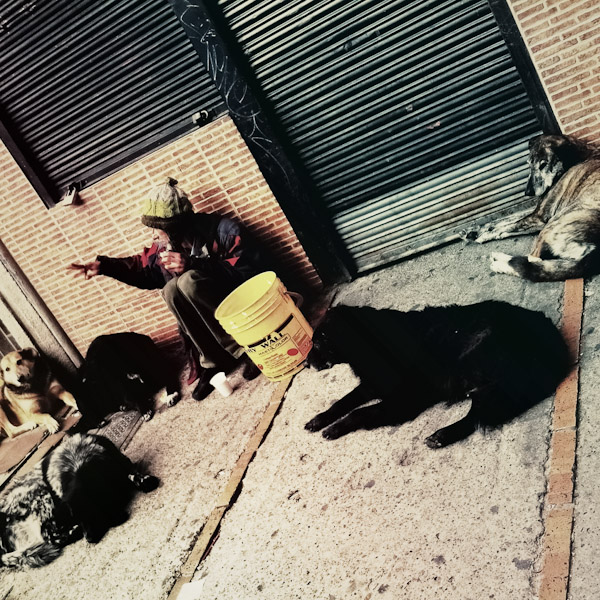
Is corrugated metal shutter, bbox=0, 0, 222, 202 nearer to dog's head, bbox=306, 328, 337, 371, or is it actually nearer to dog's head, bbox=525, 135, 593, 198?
dog's head, bbox=306, 328, 337, 371

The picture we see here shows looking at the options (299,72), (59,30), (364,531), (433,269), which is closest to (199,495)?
(364,531)

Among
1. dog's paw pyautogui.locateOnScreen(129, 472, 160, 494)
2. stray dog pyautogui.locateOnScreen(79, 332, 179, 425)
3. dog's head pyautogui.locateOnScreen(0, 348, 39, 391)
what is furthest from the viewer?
dog's head pyautogui.locateOnScreen(0, 348, 39, 391)

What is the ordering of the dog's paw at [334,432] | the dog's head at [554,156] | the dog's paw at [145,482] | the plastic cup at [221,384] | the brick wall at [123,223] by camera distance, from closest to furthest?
the dog's paw at [334,432]
the dog's paw at [145,482]
the dog's head at [554,156]
the plastic cup at [221,384]
the brick wall at [123,223]

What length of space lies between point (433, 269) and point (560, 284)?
56.7 inches

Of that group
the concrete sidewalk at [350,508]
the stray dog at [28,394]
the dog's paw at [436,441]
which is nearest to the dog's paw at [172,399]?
the concrete sidewalk at [350,508]

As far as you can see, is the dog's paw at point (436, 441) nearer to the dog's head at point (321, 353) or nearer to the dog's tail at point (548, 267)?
the dog's head at point (321, 353)

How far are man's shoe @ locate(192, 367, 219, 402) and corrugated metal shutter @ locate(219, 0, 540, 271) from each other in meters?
2.29

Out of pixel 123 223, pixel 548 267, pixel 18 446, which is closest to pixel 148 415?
pixel 123 223

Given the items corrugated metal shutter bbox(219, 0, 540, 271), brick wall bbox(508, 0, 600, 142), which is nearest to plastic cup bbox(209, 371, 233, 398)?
corrugated metal shutter bbox(219, 0, 540, 271)

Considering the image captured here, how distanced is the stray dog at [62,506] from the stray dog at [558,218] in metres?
3.55

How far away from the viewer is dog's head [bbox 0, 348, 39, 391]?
20.7 ft

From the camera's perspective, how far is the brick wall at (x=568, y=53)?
4.10 meters

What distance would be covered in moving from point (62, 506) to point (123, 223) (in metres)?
3.23

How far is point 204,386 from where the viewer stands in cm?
508
